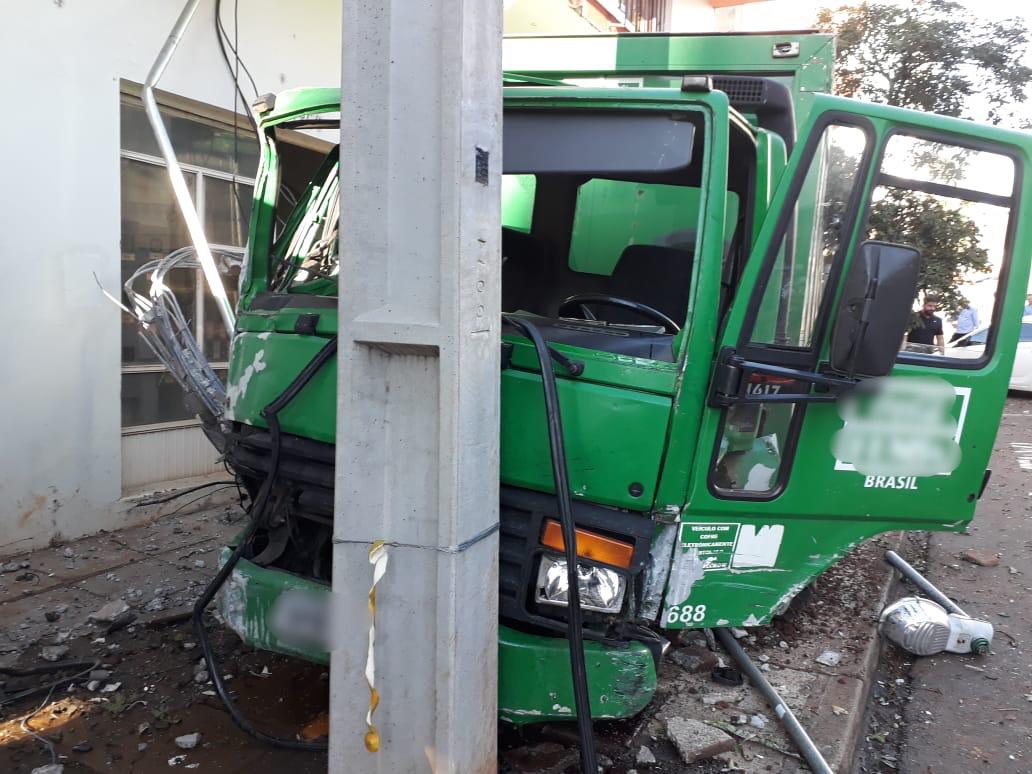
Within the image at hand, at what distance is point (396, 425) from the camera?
220 centimetres

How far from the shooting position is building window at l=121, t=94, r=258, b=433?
5613 mm

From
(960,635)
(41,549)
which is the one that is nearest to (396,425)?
(960,635)

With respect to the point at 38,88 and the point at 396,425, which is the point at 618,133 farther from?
the point at 38,88

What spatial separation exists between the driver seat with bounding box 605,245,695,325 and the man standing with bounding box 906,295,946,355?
79 centimetres

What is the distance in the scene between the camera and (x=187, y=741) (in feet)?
9.59

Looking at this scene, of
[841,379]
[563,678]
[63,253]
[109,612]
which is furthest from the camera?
[63,253]

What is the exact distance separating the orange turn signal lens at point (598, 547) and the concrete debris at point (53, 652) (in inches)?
102

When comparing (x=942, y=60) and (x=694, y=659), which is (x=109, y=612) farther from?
(x=942, y=60)

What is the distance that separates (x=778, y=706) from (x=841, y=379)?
1.42 meters

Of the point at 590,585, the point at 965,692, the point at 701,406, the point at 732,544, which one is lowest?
the point at 965,692

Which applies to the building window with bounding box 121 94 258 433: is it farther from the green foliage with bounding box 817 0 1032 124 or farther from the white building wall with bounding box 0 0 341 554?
the green foliage with bounding box 817 0 1032 124

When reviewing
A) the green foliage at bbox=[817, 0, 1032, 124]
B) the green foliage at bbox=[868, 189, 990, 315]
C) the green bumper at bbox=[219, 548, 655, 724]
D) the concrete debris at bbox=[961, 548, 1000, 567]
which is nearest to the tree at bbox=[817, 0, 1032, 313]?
the green foliage at bbox=[817, 0, 1032, 124]

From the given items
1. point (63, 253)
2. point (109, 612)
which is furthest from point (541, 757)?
point (63, 253)

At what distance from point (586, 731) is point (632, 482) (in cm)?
75
